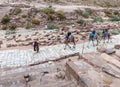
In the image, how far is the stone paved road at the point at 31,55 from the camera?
479 inches

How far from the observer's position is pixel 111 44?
52.8 feet

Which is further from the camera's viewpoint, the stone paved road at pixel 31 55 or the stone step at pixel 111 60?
the stone paved road at pixel 31 55

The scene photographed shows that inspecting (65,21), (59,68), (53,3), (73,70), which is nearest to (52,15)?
(65,21)

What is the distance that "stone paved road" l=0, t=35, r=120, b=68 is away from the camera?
39.9 ft

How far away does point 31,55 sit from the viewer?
13.4 m

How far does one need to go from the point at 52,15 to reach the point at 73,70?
21.2 m

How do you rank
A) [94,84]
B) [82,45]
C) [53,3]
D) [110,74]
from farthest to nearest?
1. [53,3]
2. [82,45]
3. [110,74]
4. [94,84]

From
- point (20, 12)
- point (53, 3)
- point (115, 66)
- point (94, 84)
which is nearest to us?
point (94, 84)

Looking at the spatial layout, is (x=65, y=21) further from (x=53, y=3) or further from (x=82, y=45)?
(x=82, y=45)

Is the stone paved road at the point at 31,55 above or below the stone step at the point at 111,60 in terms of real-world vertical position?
below

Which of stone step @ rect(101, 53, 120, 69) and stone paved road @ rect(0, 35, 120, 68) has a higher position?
stone step @ rect(101, 53, 120, 69)

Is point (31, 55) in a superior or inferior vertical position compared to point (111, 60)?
inferior

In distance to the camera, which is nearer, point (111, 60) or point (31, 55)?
point (111, 60)

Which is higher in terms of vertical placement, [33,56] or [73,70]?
[73,70]
